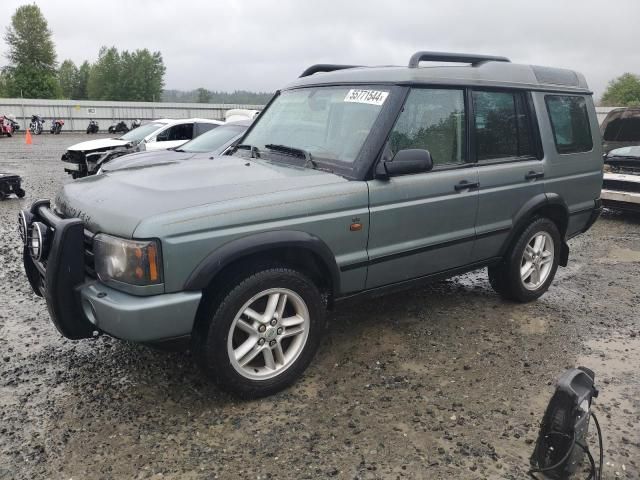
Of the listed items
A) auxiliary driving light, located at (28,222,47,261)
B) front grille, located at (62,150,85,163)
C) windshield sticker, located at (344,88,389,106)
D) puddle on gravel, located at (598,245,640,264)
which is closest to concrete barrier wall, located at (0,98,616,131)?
front grille, located at (62,150,85,163)

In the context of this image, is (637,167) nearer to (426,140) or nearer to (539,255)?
(539,255)

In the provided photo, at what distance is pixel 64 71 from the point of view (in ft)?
363

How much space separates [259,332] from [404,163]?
4.61 ft

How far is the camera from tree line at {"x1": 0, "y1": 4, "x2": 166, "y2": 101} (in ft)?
228

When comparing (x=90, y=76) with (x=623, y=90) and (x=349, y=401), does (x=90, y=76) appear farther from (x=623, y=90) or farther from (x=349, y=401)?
(x=349, y=401)

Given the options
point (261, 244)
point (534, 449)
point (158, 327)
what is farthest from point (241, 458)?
point (534, 449)

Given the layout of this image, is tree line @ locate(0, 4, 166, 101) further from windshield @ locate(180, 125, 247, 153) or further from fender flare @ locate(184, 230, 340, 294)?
fender flare @ locate(184, 230, 340, 294)

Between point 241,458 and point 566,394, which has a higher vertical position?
point 566,394

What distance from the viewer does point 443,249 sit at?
3.99 m

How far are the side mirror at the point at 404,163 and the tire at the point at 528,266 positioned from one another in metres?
1.66

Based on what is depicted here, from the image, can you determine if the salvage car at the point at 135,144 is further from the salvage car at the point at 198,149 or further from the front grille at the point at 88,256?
the front grille at the point at 88,256

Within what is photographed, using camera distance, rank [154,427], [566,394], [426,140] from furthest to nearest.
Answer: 1. [426,140]
2. [154,427]
3. [566,394]

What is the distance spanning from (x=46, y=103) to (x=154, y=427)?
42642mm

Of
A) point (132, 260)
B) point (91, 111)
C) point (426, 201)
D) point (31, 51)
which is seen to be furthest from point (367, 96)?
point (31, 51)
